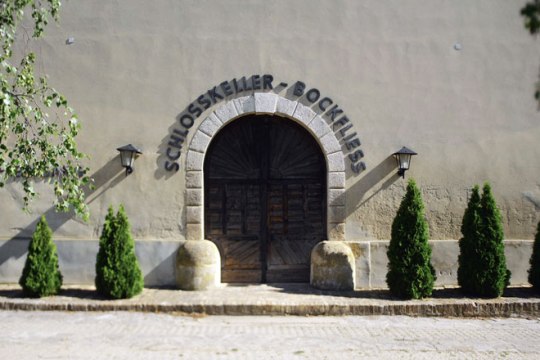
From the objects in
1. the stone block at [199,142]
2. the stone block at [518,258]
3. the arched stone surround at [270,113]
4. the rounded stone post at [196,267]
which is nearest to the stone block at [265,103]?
the arched stone surround at [270,113]

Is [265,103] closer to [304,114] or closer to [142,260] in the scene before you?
[304,114]

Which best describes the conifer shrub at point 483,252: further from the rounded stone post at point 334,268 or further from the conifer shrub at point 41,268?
the conifer shrub at point 41,268

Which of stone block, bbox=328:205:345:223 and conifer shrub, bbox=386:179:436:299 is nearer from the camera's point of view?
conifer shrub, bbox=386:179:436:299

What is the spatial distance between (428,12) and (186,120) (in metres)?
4.09

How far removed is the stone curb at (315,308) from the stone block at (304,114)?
283 centimetres

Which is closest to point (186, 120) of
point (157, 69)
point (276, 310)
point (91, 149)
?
point (157, 69)

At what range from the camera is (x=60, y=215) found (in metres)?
8.30

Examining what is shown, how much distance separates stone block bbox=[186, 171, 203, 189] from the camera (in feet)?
27.2

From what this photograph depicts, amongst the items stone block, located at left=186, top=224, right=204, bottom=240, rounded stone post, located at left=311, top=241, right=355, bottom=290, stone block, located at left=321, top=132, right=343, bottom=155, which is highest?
stone block, located at left=321, top=132, right=343, bottom=155

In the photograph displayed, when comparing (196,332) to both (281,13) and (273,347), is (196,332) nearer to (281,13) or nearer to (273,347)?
(273,347)

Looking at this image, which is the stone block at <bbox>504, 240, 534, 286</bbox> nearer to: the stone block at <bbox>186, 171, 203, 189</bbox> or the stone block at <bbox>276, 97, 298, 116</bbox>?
the stone block at <bbox>276, 97, 298, 116</bbox>

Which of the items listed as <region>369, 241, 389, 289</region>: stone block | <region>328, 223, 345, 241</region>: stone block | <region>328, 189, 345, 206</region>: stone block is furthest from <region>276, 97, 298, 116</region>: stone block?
<region>369, 241, 389, 289</region>: stone block

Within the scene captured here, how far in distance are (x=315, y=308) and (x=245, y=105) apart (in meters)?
3.20

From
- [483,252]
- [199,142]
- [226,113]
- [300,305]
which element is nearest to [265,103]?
[226,113]
